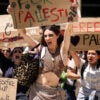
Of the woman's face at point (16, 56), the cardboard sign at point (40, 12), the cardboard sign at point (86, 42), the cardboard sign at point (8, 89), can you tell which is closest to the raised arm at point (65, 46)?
the cardboard sign at point (40, 12)

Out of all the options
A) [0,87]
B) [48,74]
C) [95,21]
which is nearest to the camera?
[48,74]

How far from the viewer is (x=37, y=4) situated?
755 centimetres

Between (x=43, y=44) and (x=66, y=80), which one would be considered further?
(x=66, y=80)

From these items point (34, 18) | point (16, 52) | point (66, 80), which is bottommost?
point (66, 80)

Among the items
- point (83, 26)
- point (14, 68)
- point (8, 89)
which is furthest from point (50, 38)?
point (83, 26)

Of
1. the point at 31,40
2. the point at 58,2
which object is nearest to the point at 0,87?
the point at 31,40

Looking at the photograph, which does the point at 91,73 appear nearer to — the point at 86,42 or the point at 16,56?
the point at 86,42

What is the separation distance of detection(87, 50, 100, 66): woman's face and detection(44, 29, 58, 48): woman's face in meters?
1.03

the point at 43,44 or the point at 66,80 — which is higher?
the point at 43,44

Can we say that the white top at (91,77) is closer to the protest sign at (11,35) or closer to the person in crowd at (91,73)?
the person in crowd at (91,73)

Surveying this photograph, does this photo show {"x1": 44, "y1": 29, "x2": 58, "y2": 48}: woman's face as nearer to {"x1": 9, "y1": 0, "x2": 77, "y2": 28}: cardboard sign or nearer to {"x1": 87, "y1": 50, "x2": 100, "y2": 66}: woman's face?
{"x1": 9, "y1": 0, "x2": 77, "y2": 28}: cardboard sign

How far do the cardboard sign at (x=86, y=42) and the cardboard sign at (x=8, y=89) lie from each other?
32.6 inches

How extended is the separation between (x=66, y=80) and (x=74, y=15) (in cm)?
216

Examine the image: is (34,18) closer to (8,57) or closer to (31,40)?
(31,40)
